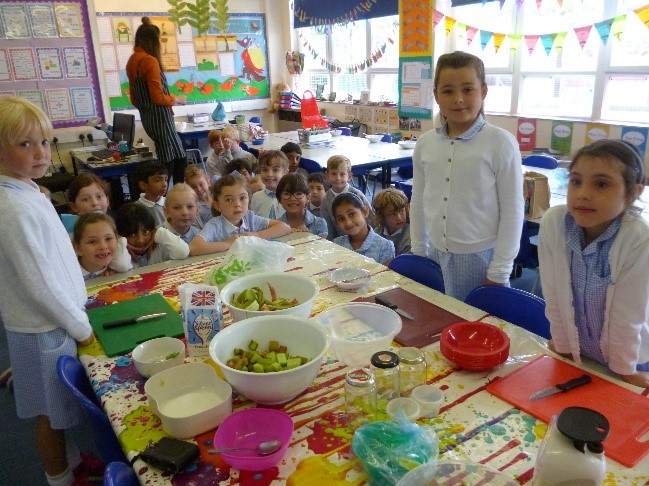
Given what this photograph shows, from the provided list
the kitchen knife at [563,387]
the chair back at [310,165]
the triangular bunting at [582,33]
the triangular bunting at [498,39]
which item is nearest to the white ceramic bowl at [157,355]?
the kitchen knife at [563,387]

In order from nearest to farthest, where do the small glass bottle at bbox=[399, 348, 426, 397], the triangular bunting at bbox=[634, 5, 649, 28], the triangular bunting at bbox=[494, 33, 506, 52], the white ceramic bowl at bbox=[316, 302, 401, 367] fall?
1. the small glass bottle at bbox=[399, 348, 426, 397]
2. the white ceramic bowl at bbox=[316, 302, 401, 367]
3. the triangular bunting at bbox=[634, 5, 649, 28]
4. the triangular bunting at bbox=[494, 33, 506, 52]

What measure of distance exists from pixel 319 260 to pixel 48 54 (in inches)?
197

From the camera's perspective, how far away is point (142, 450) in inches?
36.8

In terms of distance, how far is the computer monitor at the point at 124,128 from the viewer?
4.82m

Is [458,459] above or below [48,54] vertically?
below

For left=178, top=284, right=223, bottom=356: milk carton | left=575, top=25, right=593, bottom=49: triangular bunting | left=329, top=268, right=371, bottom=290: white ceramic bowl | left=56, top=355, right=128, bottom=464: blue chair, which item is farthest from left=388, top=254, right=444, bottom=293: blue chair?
left=575, top=25, right=593, bottom=49: triangular bunting

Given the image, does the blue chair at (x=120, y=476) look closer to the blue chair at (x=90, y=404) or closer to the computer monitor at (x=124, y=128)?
the blue chair at (x=90, y=404)

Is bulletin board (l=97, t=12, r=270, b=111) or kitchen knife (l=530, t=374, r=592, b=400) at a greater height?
bulletin board (l=97, t=12, r=270, b=111)

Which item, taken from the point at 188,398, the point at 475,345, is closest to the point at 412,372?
the point at 475,345

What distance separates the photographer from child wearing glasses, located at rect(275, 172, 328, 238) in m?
2.66

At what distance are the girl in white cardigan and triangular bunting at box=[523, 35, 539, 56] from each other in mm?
3668

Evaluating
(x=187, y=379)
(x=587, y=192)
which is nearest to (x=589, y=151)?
(x=587, y=192)

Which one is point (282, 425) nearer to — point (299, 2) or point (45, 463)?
point (45, 463)

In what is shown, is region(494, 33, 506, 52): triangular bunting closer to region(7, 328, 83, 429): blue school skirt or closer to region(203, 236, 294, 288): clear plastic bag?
region(203, 236, 294, 288): clear plastic bag
